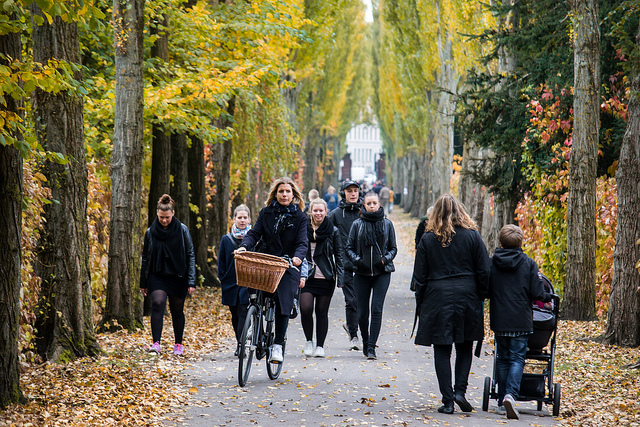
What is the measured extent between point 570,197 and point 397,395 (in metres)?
6.19

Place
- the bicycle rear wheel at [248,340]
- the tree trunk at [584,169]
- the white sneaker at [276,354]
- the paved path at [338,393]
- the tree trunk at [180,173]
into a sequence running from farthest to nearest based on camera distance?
the tree trunk at [180,173], the tree trunk at [584,169], the white sneaker at [276,354], the bicycle rear wheel at [248,340], the paved path at [338,393]

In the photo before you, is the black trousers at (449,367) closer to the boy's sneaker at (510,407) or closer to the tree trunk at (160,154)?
the boy's sneaker at (510,407)

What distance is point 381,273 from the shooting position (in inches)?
369

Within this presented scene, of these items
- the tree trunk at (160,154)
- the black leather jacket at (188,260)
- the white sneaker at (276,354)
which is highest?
the tree trunk at (160,154)

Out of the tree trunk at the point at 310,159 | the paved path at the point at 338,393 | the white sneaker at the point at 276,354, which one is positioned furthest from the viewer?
the tree trunk at the point at 310,159

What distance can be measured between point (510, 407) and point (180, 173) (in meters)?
10.1

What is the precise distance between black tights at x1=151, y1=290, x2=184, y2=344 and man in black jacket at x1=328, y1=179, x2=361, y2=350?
2.12 m

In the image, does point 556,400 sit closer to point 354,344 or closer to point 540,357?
point 540,357

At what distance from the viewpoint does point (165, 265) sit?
9141 mm

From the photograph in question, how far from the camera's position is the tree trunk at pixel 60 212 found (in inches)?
321

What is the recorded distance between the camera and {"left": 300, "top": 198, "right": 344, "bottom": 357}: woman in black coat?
9.34 metres

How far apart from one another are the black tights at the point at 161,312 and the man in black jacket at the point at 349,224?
2.12 metres

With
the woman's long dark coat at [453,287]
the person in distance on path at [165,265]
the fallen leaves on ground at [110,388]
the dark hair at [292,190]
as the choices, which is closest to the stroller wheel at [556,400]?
the woman's long dark coat at [453,287]

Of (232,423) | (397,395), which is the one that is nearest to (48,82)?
(232,423)
